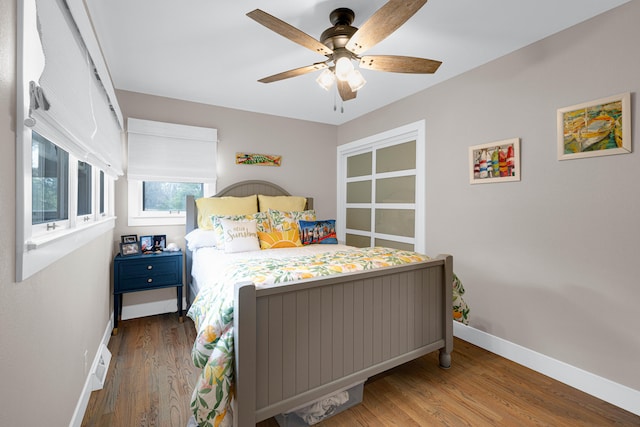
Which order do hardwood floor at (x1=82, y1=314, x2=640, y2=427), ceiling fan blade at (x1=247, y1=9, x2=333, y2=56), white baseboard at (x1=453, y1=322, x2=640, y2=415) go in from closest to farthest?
ceiling fan blade at (x1=247, y1=9, x2=333, y2=56), hardwood floor at (x1=82, y1=314, x2=640, y2=427), white baseboard at (x1=453, y1=322, x2=640, y2=415)

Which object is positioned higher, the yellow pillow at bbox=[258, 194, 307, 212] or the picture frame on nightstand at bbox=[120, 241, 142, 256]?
the yellow pillow at bbox=[258, 194, 307, 212]

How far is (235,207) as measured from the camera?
11.1 ft

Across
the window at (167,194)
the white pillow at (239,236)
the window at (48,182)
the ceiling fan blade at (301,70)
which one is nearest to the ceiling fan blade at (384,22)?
the ceiling fan blade at (301,70)

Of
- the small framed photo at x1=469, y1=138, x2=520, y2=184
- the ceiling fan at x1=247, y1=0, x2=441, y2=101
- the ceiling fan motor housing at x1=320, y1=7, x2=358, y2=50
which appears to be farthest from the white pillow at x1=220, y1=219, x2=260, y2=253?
the small framed photo at x1=469, y1=138, x2=520, y2=184

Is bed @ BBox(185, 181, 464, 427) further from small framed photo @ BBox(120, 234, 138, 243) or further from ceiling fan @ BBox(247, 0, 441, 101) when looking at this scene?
small framed photo @ BBox(120, 234, 138, 243)

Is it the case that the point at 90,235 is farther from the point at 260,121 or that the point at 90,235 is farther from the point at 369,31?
the point at 260,121

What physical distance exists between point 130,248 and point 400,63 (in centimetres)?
300

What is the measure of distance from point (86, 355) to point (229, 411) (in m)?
1.02

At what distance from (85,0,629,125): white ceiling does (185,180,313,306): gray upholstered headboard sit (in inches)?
42.7

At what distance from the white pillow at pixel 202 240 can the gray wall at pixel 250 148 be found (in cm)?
46

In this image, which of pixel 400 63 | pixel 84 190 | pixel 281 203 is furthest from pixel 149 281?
pixel 400 63

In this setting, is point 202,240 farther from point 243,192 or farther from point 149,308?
point 149,308

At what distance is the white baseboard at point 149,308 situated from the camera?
3141 mm

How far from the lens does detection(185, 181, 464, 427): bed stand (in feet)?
4.49
